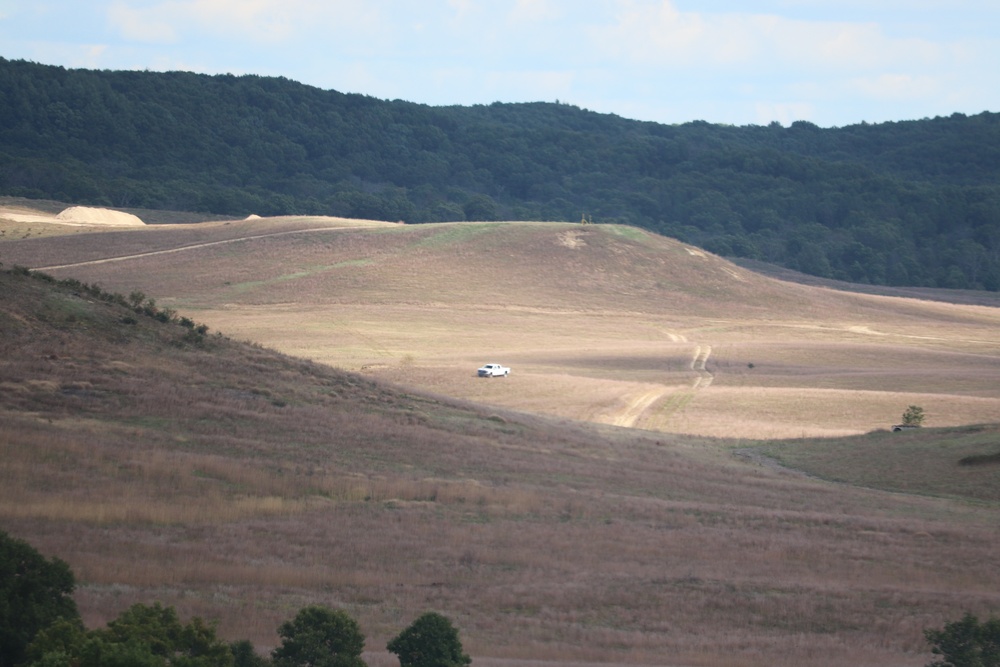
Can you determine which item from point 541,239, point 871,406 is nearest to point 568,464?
point 871,406

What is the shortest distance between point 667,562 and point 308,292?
7019 centimetres

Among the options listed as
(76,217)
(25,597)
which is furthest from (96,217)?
(25,597)

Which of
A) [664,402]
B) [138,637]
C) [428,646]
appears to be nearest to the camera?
[138,637]

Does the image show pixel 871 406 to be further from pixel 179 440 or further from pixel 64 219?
pixel 64 219

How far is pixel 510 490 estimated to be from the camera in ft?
75.7

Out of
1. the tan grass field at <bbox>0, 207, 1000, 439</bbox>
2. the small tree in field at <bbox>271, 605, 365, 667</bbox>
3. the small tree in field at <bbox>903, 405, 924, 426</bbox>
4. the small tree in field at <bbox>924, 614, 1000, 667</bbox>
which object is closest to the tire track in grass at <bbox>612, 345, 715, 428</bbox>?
the tan grass field at <bbox>0, 207, 1000, 439</bbox>

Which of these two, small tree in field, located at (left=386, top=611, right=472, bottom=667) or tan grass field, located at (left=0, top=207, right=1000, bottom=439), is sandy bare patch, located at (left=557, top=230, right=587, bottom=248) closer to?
tan grass field, located at (left=0, top=207, right=1000, bottom=439)

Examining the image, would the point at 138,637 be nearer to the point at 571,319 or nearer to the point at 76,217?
the point at 571,319

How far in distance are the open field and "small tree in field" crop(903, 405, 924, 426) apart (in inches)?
63.6

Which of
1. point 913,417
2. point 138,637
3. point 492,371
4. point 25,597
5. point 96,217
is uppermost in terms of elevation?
point 96,217

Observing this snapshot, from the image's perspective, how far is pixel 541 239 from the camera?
108500mm

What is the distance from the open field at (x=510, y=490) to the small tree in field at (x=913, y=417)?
1.61 metres

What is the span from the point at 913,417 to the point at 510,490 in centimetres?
2773

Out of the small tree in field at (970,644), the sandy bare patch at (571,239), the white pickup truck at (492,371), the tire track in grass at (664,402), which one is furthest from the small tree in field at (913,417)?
the sandy bare patch at (571,239)
